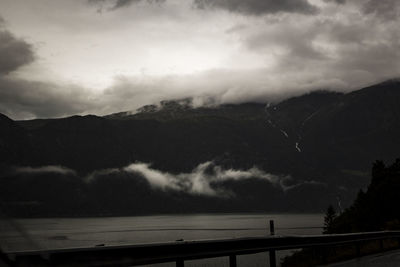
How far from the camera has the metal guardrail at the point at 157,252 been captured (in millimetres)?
5732

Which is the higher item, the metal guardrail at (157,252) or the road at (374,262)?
the metal guardrail at (157,252)

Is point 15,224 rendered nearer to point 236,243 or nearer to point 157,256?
point 157,256

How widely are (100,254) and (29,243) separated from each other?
3326 mm

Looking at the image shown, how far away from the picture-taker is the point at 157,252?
26.8 ft

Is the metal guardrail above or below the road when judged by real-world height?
above

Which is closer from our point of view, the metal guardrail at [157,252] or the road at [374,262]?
the metal guardrail at [157,252]

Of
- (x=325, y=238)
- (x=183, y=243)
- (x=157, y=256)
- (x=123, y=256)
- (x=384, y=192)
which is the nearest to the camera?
(x=123, y=256)

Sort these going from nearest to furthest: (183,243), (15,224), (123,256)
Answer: (15,224), (123,256), (183,243)

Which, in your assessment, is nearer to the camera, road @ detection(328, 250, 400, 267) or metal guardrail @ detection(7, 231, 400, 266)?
metal guardrail @ detection(7, 231, 400, 266)

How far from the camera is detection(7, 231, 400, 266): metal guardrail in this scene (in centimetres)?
573

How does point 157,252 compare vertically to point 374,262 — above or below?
above

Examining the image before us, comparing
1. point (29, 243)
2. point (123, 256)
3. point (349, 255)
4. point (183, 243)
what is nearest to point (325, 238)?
point (349, 255)

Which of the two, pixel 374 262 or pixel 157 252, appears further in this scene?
pixel 374 262

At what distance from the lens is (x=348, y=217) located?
2852 inches
